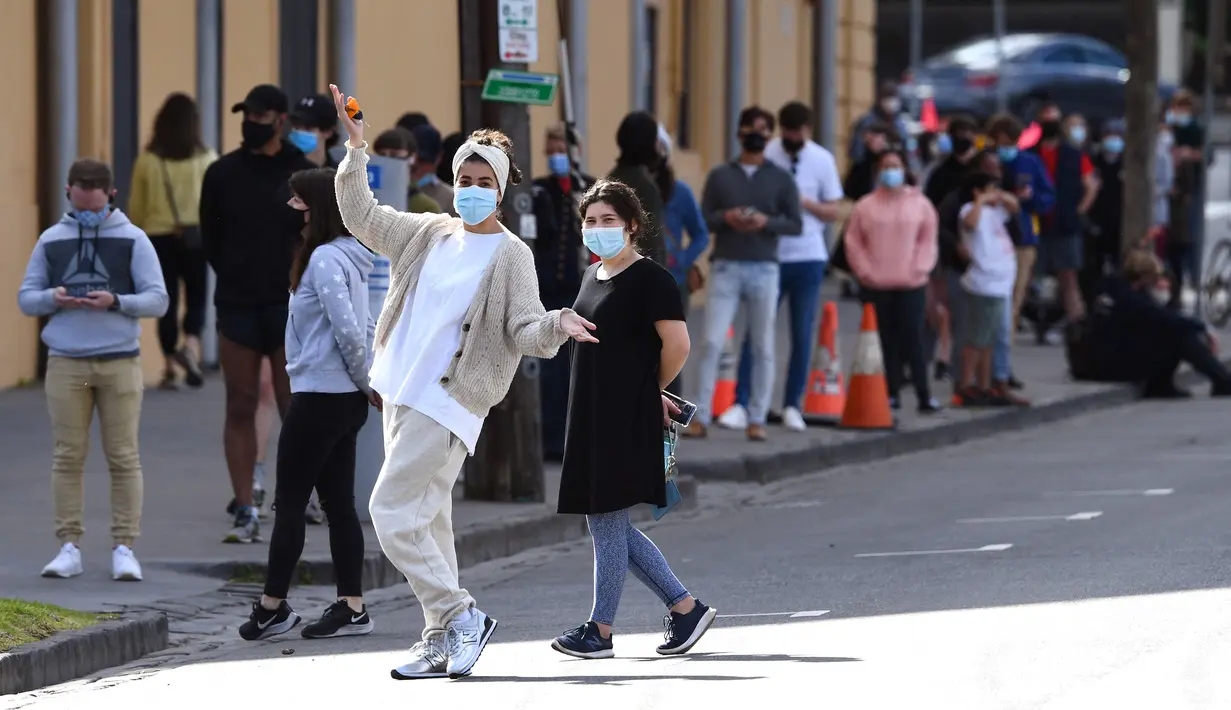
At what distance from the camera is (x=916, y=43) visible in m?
48.3

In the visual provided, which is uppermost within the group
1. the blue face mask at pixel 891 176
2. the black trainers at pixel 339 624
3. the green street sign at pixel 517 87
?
the green street sign at pixel 517 87

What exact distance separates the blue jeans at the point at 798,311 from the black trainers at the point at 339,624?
6.62 metres

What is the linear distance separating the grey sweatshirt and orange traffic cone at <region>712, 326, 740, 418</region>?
4.90 ft

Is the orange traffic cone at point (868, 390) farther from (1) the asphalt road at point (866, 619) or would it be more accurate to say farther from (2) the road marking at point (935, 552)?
(2) the road marking at point (935, 552)

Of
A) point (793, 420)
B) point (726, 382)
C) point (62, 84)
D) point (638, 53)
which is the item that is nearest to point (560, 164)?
point (793, 420)

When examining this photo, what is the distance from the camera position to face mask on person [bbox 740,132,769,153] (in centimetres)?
1478

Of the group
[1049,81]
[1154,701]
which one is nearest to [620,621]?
[1154,701]

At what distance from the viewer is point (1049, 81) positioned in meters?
42.4

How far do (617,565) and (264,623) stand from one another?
146 centimetres

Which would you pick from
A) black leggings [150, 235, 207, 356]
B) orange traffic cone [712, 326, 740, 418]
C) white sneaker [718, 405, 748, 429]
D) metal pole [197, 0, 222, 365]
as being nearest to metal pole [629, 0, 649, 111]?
metal pole [197, 0, 222, 365]

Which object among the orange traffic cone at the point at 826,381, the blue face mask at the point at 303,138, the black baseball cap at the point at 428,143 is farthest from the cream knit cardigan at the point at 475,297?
the orange traffic cone at the point at 826,381

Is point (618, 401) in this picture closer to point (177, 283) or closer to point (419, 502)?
point (419, 502)

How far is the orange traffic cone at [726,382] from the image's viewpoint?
1631cm

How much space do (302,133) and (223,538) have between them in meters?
1.81
